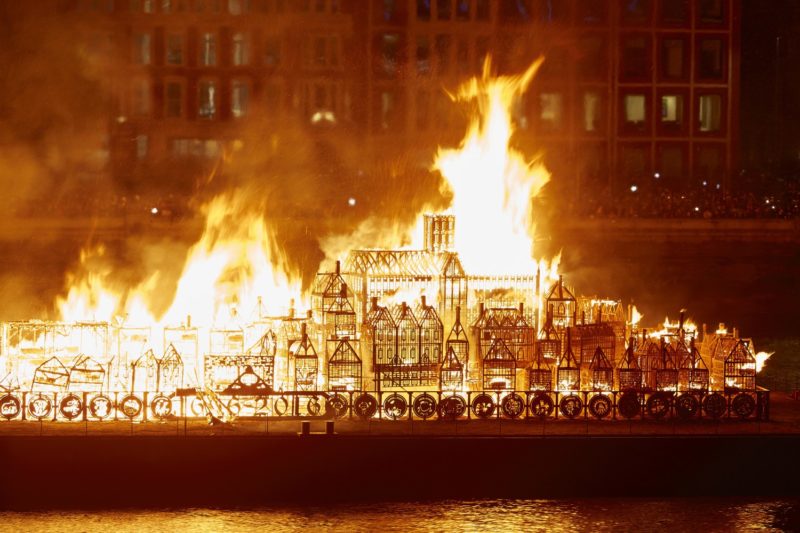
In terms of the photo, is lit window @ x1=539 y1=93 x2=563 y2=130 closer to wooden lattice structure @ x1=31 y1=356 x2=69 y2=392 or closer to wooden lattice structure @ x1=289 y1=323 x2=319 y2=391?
wooden lattice structure @ x1=289 y1=323 x2=319 y2=391

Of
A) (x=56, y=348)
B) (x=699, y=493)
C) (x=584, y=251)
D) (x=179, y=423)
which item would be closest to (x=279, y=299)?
(x=56, y=348)

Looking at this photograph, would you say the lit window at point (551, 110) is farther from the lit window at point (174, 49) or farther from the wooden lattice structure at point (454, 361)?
the wooden lattice structure at point (454, 361)

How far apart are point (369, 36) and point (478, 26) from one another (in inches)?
201

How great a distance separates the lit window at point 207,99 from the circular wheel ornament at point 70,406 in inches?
1855

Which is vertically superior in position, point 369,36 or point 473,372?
point 369,36

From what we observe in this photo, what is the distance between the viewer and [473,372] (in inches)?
739

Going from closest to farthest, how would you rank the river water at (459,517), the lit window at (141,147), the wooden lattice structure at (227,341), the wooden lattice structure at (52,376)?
1. the river water at (459,517)
2. the wooden lattice structure at (52,376)
3. the wooden lattice structure at (227,341)
4. the lit window at (141,147)

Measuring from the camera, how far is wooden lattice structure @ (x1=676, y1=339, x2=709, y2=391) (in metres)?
18.0

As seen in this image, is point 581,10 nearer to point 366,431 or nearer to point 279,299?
point 279,299

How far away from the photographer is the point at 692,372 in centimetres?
1802

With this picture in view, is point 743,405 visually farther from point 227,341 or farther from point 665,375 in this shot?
point 227,341

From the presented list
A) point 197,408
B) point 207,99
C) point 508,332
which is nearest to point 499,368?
point 508,332

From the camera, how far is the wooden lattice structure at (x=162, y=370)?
17.5 meters

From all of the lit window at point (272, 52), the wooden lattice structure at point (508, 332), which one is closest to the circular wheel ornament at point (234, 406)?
the wooden lattice structure at point (508, 332)
